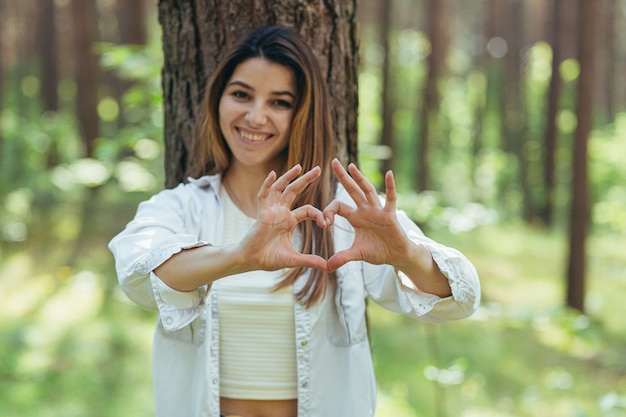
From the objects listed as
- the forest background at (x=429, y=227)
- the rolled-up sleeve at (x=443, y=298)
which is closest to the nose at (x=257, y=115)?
the rolled-up sleeve at (x=443, y=298)

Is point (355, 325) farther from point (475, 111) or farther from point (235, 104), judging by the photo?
point (475, 111)

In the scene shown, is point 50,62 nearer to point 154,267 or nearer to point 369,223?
point 154,267

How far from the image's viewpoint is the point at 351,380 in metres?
2.17

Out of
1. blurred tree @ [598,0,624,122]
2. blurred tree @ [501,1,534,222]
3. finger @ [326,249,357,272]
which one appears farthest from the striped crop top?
blurred tree @ [598,0,624,122]

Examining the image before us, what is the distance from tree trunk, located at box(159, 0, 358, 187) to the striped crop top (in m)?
0.70

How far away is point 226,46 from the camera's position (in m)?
2.49

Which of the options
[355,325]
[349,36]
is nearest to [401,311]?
[355,325]

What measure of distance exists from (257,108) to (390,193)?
620mm

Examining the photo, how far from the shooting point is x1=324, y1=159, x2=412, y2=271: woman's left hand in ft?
5.90

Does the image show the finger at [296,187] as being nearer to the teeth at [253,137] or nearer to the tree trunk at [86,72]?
the teeth at [253,137]

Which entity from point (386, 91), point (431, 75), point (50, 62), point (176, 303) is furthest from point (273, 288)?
point (50, 62)

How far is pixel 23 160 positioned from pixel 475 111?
15.4m

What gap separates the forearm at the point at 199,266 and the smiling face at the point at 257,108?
51cm

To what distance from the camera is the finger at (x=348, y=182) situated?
1783 mm
